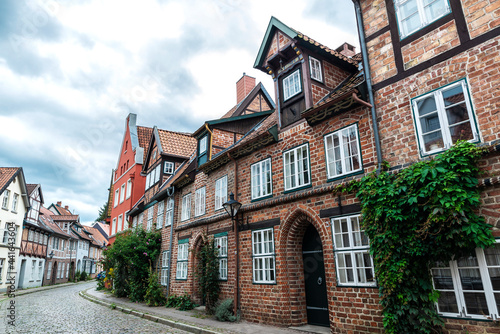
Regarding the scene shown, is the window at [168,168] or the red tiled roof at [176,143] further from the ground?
the red tiled roof at [176,143]

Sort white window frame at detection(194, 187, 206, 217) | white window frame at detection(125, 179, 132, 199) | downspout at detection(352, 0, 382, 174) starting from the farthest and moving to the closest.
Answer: white window frame at detection(125, 179, 132, 199) → white window frame at detection(194, 187, 206, 217) → downspout at detection(352, 0, 382, 174)

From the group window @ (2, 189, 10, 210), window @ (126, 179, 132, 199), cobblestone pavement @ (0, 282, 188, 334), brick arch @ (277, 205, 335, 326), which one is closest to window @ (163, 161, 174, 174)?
window @ (126, 179, 132, 199)

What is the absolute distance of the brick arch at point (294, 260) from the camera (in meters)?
9.74

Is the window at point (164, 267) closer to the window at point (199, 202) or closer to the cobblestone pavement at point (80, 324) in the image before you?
the window at point (199, 202)

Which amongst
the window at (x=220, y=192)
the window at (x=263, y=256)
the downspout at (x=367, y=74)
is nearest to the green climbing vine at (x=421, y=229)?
the downspout at (x=367, y=74)

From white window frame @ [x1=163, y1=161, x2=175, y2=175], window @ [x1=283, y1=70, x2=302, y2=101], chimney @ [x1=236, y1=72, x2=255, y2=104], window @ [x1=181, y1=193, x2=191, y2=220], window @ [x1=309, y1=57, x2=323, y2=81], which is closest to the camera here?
window @ [x1=309, y1=57, x2=323, y2=81]

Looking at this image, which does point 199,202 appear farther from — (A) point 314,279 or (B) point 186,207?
(A) point 314,279

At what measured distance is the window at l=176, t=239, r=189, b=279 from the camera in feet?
53.1

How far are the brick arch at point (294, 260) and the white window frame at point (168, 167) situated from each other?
13.6 meters

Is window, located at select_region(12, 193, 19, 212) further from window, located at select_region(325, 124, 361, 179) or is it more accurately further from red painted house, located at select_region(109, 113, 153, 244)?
window, located at select_region(325, 124, 361, 179)

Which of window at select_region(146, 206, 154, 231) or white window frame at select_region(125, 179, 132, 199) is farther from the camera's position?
white window frame at select_region(125, 179, 132, 199)

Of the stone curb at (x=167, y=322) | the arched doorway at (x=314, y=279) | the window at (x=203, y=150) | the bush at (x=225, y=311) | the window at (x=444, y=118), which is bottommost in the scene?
the stone curb at (x=167, y=322)

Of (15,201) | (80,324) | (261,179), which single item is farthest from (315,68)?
(15,201)

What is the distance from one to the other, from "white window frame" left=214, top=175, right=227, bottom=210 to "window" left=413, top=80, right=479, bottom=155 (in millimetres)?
8267
